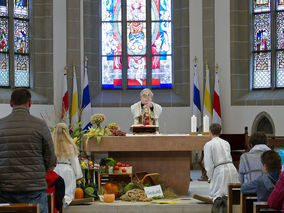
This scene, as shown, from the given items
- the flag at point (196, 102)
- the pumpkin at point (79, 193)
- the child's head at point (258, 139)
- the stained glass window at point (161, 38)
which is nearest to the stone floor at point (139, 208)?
the pumpkin at point (79, 193)

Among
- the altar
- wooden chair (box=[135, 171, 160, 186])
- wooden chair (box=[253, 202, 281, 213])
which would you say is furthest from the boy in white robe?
wooden chair (box=[253, 202, 281, 213])

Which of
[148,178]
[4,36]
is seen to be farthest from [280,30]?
[148,178]

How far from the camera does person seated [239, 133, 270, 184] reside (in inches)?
255

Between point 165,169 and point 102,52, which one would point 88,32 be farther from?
point 165,169

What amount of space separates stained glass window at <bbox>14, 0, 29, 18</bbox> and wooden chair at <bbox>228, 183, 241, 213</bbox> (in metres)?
8.72

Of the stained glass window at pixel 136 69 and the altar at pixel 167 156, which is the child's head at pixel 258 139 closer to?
the altar at pixel 167 156

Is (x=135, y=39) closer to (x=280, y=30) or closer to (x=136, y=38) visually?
(x=136, y=38)

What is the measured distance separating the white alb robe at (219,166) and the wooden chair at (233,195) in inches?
36.7

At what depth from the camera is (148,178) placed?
9.08 meters

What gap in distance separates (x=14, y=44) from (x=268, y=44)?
5.88 m

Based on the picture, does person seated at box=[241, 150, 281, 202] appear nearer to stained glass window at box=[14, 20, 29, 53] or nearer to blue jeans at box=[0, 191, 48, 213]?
blue jeans at box=[0, 191, 48, 213]

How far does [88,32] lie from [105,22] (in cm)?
66

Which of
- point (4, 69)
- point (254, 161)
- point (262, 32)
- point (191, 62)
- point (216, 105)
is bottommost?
point (254, 161)

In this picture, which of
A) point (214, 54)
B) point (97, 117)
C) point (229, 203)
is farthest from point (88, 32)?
point (229, 203)
